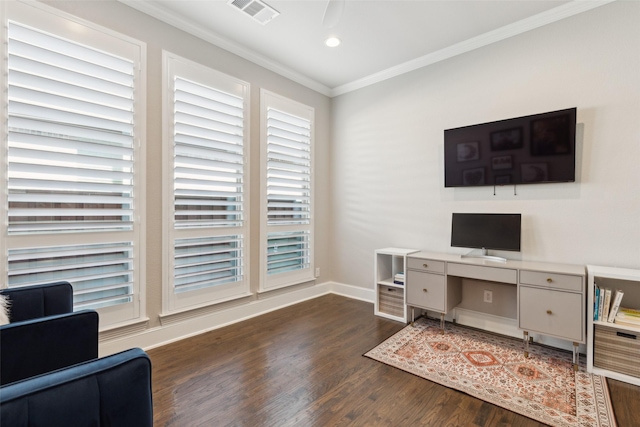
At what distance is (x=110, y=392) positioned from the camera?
94 cm

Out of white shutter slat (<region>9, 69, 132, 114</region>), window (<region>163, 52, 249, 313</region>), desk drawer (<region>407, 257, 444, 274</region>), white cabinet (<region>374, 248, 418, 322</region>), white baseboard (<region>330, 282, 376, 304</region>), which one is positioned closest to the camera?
white shutter slat (<region>9, 69, 132, 114</region>)

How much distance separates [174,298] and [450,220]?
298 cm

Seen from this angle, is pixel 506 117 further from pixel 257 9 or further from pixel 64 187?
pixel 64 187

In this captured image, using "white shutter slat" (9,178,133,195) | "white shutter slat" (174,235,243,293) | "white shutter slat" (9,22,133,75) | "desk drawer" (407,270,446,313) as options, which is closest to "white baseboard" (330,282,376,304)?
"desk drawer" (407,270,446,313)

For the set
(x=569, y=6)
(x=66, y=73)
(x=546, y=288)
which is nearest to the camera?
(x=66, y=73)

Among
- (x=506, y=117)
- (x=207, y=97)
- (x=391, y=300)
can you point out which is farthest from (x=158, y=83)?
(x=506, y=117)

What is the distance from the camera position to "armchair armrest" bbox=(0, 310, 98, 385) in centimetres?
140

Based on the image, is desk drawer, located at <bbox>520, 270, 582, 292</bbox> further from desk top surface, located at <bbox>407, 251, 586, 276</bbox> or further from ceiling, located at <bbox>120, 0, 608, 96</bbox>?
ceiling, located at <bbox>120, 0, 608, 96</bbox>

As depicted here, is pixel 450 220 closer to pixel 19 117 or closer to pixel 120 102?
pixel 120 102

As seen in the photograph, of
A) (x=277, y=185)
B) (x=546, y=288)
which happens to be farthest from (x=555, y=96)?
(x=277, y=185)

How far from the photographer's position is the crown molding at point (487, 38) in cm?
272

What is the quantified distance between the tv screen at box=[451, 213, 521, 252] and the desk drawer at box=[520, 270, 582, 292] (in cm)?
37

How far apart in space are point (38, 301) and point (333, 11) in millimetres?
2371

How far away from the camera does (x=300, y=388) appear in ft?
7.19
